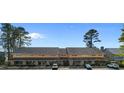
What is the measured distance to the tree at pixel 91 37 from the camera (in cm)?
741

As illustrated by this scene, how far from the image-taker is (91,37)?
24.2 ft

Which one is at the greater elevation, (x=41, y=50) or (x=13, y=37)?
(x=13, y=37)

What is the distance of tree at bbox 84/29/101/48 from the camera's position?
741 centimetres

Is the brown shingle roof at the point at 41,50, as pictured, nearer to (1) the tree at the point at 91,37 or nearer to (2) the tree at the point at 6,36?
(2) the tree at the point at 6,36

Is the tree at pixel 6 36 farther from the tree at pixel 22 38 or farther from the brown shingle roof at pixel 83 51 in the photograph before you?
the brown shingle roof at pixel 83 51

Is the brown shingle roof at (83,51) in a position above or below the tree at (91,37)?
below

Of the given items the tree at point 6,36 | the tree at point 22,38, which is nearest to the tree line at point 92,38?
the tree at point 22,38

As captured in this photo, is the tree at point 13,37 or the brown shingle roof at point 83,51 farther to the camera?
the tree at point 13,37

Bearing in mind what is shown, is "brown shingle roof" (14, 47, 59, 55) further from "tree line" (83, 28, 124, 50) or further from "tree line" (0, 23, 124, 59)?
"tree line" (83, 28, 124, 50)

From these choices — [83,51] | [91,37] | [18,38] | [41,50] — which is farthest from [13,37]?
[91,37]

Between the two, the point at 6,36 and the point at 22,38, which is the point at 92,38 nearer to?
the point at 22,38

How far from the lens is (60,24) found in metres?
7.02
